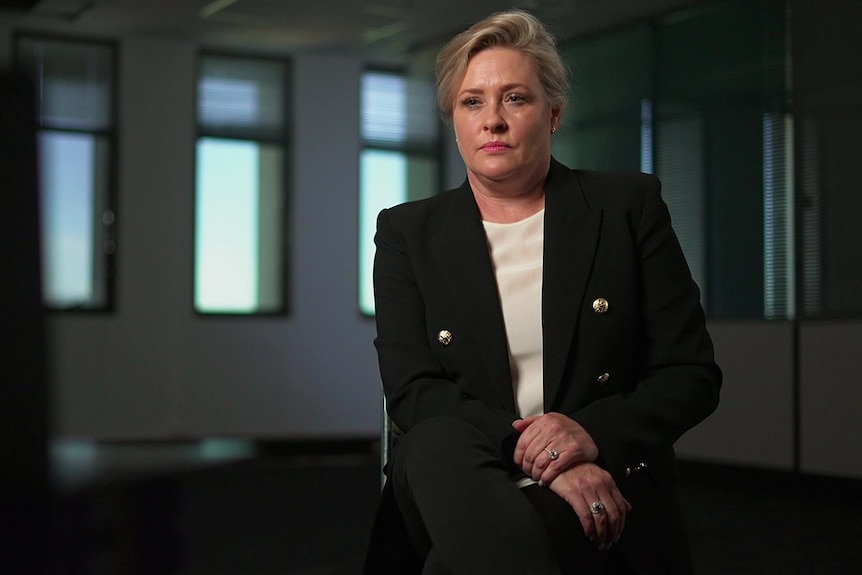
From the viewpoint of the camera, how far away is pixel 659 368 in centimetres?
163

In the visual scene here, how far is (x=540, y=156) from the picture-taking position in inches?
68.8

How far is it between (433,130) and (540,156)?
30.1 feet

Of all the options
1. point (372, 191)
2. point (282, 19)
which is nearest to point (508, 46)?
point (282, 19)

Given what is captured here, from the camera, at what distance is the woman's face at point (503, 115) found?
5.60 feet

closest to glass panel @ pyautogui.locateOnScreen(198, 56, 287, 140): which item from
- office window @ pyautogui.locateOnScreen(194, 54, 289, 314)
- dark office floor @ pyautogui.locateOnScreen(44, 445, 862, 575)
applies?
office window @ pyautogui.locateOnScreen(194, 54, 289, 314)

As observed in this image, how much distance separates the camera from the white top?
163 centimetres

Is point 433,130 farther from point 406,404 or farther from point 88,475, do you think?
point 406,404

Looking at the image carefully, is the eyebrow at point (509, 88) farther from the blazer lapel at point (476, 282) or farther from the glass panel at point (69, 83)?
the glass panel at point (69, 83)

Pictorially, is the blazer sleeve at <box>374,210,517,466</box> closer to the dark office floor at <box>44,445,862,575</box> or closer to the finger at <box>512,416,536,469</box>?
the finger at <box>512,416,536,469</box>

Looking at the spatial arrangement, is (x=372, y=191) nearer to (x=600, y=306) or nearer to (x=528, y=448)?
(x=600, y=306)

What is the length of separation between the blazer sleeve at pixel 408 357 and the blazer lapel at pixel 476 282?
49 millimetres

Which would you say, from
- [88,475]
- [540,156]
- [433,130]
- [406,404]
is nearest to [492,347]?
[406,404]

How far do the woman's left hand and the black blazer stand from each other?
0.03 m

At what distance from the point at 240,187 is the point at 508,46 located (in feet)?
28.3
